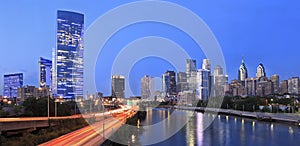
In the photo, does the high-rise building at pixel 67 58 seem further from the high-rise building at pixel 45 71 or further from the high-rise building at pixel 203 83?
the high-rise building at pixel 203 83

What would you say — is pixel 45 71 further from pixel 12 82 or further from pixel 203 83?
pixel 203 83

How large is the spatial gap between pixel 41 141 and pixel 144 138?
8252mm

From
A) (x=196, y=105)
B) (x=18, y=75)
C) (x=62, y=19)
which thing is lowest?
(x=196, y=105)

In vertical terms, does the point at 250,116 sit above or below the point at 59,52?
below

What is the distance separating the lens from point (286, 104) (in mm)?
51750

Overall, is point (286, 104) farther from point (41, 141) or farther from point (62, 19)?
point (41, 141)

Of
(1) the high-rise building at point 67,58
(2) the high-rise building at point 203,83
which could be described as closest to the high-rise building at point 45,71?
(1) the high-rise building at point 67,58

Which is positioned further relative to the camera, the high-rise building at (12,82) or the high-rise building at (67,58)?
Answer: the high-rise building at (12,82)

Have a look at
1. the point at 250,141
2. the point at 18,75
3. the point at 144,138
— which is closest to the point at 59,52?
the point at 18,75

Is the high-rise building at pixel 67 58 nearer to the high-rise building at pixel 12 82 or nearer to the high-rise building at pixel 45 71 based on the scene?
the high-rise building at pixel 45 71

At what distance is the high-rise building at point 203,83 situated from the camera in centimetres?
5209

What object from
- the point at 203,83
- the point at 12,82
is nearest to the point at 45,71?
the point at 12,82

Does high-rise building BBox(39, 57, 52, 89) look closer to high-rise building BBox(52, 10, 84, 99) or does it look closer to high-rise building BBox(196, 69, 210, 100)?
high-rise building BBox(52, 10, 84, 99)

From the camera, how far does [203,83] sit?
57.5m
